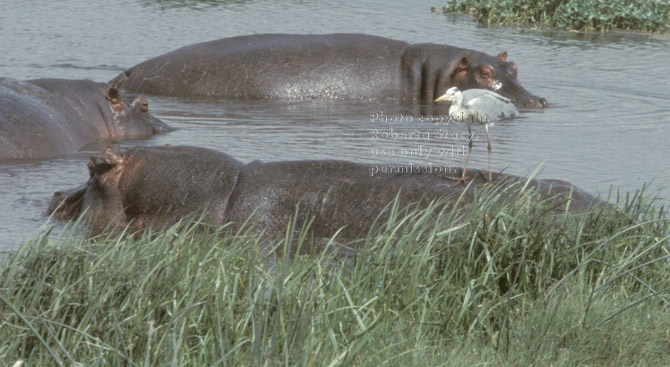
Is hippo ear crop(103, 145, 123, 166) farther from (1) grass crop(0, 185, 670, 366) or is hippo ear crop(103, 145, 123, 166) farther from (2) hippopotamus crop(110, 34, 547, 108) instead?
(2) hippopotamus crop(110, 34, 547, 108)

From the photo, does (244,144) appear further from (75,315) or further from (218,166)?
(75,315)

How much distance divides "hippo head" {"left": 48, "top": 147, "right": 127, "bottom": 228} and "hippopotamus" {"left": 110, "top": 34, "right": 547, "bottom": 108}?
16.4ft

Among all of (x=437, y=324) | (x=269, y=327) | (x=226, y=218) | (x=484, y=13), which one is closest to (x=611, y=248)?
(x=437, y=324)

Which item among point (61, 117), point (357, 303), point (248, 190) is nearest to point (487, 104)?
point (248, 190)

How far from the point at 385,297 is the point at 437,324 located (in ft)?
0.66

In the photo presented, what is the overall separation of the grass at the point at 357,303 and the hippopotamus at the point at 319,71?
6.25 meters

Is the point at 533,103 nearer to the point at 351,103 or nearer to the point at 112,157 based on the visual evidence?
the point at 351,103

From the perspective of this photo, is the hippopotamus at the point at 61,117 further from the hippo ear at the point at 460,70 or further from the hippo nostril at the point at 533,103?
the hippo nostril at the point at 533,103

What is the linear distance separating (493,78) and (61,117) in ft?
15.3

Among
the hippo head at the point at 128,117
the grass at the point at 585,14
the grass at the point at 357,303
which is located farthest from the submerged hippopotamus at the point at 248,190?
the grass at the point at 585,14

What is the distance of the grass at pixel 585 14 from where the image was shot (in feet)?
55.9

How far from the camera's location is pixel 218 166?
522 centimetres

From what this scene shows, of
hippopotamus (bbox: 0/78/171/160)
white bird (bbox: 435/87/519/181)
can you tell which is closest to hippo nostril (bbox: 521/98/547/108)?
hippopotamus (bbox: 0/78/171/160)

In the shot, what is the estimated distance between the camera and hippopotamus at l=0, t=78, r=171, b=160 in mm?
6516
